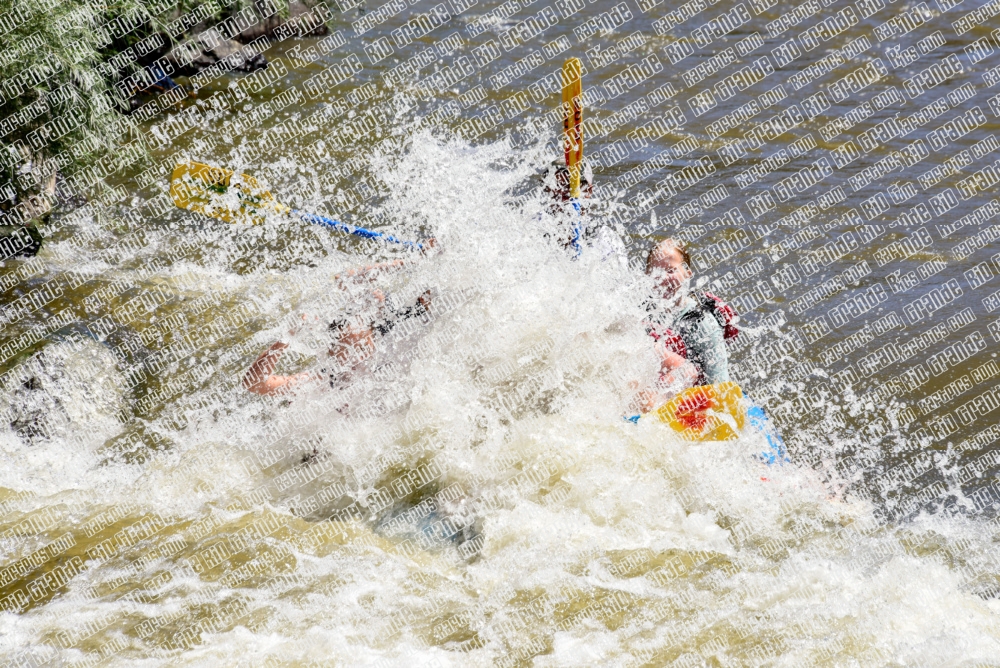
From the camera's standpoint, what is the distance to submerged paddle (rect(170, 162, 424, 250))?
638 centimetres

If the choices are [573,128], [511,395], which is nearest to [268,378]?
[511,395]

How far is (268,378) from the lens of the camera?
5199mm

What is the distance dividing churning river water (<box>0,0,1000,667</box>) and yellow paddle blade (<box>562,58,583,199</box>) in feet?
1.50

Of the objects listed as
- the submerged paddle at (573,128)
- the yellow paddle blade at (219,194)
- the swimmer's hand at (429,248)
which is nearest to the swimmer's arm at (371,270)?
the swimmer's hand at (429,248)

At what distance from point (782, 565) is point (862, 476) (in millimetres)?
1031

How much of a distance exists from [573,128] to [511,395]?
1618 mm

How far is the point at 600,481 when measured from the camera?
4.92m

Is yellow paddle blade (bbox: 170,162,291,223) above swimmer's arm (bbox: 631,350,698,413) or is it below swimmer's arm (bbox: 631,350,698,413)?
above

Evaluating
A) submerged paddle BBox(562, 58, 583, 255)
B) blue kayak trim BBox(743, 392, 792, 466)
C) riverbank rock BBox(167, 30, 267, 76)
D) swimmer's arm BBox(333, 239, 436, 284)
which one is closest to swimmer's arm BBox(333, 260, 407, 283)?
swimmer's arm BBox(333, 239, 436, 284)

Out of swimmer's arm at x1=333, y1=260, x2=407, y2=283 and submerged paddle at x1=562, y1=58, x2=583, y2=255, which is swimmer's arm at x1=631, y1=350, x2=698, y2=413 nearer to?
submerged paddle at x1=562, y1=58, x2=583, y2=255

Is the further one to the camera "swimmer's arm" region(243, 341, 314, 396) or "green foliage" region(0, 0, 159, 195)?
"green foliage" region(0, 0, 159, 195)

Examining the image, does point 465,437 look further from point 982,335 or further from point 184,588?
point 982,335

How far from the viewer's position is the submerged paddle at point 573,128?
16.9 feet

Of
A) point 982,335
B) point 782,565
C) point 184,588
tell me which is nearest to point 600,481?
point 782,565
